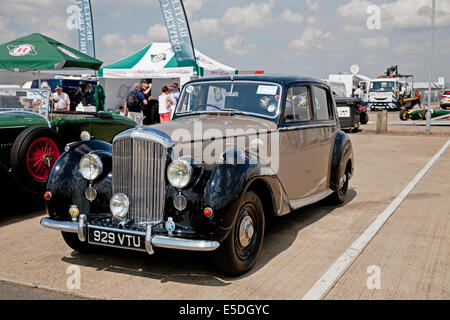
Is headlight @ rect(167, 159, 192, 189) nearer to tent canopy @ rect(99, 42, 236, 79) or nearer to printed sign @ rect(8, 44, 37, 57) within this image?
printed sign @ rect(8, 44, 37, 57)

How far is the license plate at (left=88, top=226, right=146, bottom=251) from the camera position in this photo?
139 inches

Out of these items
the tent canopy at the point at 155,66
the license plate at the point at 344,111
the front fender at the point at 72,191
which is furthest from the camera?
the license plate at the point at 344,111

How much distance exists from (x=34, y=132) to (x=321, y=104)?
365 centimetres

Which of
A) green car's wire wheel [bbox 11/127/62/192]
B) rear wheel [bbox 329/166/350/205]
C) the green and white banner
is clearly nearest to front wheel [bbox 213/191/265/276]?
rear wheel [bbox 329/166/350/205]

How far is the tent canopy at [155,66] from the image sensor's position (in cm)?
1675

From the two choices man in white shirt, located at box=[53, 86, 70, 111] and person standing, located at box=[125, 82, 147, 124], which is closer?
man in white shirt, located at box=[53, 86, 70, 111]

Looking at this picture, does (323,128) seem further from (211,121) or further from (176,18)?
(176,18)

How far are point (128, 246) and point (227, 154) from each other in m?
1.09

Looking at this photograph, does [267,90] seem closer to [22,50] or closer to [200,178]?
[200,178]

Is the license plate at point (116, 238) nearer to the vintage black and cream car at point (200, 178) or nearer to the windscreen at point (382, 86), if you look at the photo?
the vintage black and cream car at point (200, 178)

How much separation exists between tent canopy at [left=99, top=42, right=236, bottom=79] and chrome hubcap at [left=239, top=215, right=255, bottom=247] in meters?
13.0

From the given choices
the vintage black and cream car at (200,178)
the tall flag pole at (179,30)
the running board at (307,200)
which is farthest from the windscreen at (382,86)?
the vintage black and cream car at (200,178)

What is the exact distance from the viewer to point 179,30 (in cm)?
1585

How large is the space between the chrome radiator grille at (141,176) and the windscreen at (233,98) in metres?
1.45
